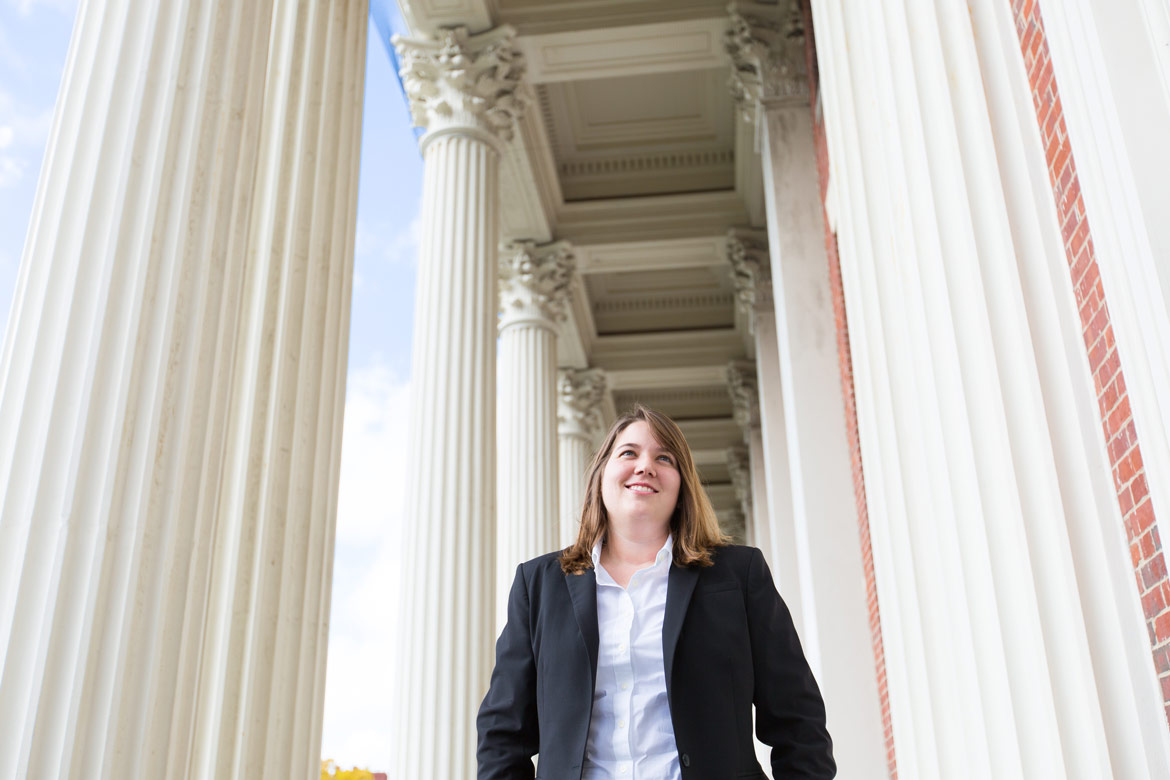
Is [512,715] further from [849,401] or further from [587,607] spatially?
[849,401]

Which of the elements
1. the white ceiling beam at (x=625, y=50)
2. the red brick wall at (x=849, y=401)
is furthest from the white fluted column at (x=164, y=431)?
the white ceiling beam at (x=625, y=50)

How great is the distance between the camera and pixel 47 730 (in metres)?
3.09

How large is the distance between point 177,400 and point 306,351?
5.97 ft

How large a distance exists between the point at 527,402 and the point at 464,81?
5.37 m

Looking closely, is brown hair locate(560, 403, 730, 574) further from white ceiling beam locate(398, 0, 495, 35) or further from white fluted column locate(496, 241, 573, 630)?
white fluted column locate(496, 241, 573, 630)

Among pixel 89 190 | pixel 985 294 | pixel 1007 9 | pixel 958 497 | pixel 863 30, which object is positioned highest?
pixel 863 30

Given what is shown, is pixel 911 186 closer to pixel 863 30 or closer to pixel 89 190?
pixel 863 30

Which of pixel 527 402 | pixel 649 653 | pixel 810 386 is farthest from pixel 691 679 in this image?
pixel 527 402

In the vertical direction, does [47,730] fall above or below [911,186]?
below

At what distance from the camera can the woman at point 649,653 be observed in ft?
8.57

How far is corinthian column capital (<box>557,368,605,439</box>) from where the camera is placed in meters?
21.3

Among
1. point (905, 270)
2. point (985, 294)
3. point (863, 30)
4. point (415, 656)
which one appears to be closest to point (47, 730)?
point (985, 294)

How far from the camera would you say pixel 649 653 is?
2713 millimetres

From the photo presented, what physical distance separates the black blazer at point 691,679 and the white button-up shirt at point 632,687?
0.04 meters
